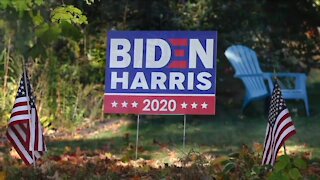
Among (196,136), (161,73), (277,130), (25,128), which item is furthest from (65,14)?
(196,136)

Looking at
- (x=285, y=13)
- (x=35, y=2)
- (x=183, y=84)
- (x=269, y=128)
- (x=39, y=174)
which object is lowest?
(x=39, y=174)

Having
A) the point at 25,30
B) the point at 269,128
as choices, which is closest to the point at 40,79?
the point at 269,128

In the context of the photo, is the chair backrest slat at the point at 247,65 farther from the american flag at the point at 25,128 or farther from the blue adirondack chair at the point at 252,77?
the american flag at the point at 25,128

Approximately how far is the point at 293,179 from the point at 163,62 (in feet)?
6.52

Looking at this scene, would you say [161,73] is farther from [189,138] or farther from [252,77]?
[252,77]

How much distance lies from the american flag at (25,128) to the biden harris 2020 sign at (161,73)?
2.53 feet

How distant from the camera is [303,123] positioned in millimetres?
9633

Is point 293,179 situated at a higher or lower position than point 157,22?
lower

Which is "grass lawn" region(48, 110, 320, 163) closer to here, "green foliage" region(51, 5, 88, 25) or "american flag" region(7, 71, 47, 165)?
"american flag" region(7, 71, 47, 165)

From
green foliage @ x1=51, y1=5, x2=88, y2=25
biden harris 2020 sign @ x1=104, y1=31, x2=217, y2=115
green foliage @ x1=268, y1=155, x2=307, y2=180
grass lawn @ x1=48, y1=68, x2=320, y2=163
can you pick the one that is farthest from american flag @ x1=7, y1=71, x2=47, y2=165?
green foliage @ x1=268, y1=155, x2=307, y2=180

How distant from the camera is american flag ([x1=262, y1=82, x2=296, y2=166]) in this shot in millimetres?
5641

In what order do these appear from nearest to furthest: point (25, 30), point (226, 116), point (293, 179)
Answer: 1. point (25, 30)
2. point (293, 179)
3. point (226, 116)

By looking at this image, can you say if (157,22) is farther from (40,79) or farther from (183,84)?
(183,84)

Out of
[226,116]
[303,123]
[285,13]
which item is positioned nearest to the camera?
[303,123]
